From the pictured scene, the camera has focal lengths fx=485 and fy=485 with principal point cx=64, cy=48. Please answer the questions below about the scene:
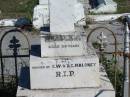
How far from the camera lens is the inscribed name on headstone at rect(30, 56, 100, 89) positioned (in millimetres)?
6055

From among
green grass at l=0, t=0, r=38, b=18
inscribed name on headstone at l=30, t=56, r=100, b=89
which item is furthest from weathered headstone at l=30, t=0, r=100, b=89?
green grass at l=0, t=0, r=38, b=18

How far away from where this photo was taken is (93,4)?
1567 cm

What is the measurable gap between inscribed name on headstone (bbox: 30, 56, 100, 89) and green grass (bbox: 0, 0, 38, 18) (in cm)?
762

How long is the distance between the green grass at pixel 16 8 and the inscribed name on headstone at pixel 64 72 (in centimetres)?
762

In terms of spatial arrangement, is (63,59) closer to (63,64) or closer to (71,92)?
(63,64)

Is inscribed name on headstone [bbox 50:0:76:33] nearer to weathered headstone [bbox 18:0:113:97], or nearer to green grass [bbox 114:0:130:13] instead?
weathered headstone [bbox 18:0:113:97]

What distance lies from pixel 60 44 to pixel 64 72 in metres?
0.36

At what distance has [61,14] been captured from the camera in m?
6.14

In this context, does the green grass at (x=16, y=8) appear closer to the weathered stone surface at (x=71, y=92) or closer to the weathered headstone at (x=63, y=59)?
the weathered headstone at (x=63, y=59)

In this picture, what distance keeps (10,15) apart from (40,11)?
1.88 m

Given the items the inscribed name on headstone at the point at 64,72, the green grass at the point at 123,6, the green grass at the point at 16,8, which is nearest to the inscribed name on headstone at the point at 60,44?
the inscribed name on headstone at the point at 64,72

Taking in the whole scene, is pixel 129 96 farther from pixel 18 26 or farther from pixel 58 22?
pixel 18 26

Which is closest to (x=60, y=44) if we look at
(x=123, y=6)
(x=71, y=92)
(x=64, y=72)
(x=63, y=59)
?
(x=63, y=59)

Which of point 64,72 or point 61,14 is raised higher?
point 61,14
